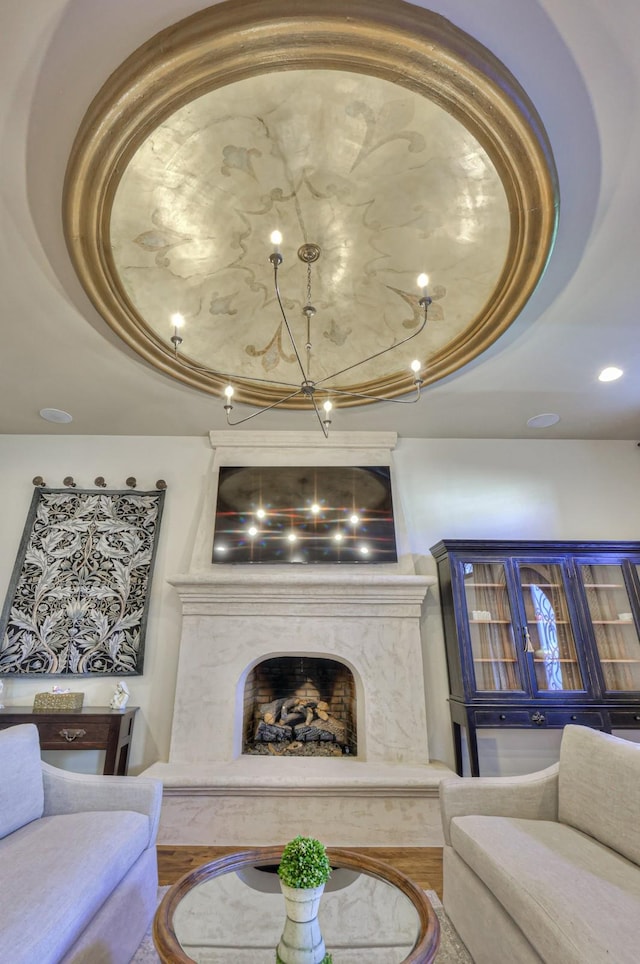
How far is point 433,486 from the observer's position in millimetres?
4055

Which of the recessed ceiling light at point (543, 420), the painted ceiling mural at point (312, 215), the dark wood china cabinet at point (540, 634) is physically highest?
the painted ceiling mural at point (312, 215)

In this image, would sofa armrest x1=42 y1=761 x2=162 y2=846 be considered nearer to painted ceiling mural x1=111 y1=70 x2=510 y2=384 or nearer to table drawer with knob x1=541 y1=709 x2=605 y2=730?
painted ceiling mural x1=111 y1=70 x2=510 y2=384

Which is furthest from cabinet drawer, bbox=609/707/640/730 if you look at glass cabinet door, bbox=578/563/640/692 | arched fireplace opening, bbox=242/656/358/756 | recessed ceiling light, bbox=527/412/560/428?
recessed ceiling light, bbox=527/412/560/428

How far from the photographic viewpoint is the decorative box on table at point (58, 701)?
319cm

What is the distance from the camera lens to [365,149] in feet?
5.98

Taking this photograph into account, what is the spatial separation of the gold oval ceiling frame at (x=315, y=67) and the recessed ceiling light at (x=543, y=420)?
1894 millimetres

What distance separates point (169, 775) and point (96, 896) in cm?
162

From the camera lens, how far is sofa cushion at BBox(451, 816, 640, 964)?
3.85 feet

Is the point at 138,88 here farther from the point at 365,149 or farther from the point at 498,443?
the point at 498,443

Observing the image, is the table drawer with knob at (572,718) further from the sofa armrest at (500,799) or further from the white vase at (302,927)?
the white vase at (302,927)

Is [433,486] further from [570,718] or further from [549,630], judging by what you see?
[570,718]

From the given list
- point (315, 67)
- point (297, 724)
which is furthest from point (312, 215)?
point (297, 724)

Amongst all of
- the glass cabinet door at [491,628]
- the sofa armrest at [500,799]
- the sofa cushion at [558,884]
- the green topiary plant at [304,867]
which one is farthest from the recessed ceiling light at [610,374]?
the green topiary plant at [304,867]

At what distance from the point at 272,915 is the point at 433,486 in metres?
3.20
